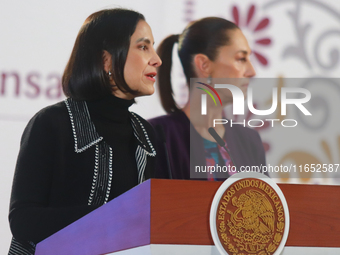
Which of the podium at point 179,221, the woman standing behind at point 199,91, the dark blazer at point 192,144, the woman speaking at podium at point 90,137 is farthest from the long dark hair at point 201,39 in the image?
the podium at point 179,221

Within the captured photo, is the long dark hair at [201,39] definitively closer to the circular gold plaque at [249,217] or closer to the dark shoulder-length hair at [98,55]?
the dark shoulder-length hair at [98,55]

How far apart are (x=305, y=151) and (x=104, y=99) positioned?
1032 mm

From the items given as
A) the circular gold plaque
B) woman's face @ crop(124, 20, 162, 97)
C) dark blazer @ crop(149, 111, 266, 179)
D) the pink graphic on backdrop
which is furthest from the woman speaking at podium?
the pink graphic on backdrop

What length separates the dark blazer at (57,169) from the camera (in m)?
1.09

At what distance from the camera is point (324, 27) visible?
86.9 inches

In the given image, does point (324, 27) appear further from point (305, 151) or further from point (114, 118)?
point (114, 118)

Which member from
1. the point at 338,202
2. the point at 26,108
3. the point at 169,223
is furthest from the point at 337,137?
the point at 169,223

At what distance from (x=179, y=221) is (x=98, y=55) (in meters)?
0.89

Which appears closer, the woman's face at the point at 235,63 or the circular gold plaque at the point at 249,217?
the circular gold plaque at the point at 249,217

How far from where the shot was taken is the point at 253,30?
209cm

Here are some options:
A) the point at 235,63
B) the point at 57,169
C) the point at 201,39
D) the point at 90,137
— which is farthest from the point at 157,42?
the point at 57,169

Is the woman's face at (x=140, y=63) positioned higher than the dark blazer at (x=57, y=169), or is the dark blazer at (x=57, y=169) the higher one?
the woman's face at (x=140, y=63)

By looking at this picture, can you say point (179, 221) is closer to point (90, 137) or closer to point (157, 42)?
point (90, 137)

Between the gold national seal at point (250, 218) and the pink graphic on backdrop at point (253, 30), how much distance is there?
1.51 metres
